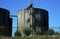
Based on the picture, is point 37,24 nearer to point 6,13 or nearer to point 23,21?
point 23,21

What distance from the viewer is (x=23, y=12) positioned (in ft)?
139

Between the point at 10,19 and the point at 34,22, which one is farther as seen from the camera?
the point at 10,19

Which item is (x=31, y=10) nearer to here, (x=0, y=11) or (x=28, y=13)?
(x=28, y=13)

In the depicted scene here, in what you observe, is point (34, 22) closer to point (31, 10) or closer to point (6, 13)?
point (31, 10)

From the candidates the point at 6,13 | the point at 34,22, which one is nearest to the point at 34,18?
the point at 34,22

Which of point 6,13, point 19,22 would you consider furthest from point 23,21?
point 6,13

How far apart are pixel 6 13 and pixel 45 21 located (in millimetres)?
7969

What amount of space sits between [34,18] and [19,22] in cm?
320

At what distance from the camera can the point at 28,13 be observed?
138ft

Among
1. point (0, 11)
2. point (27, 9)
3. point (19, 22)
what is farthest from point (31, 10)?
point (0, 11)

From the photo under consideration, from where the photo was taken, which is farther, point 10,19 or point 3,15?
point 10,19

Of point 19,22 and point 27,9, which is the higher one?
point 27,9

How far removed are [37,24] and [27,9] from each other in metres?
3.66

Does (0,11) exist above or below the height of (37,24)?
above
